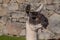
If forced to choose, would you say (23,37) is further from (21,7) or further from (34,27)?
(34,27)

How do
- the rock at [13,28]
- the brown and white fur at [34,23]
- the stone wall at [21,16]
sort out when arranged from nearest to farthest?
the brown and white fur at [34,23] < the stone wall at [21,16] < the rock at [13,28]

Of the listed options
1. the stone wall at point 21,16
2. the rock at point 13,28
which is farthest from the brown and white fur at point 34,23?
the rock at point 13,28

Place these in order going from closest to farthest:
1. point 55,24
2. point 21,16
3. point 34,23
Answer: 1. point 34,23
2. point 55,24
3. point 21,16

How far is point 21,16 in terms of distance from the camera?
629 cm

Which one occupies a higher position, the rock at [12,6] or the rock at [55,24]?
the rock at [12,6]

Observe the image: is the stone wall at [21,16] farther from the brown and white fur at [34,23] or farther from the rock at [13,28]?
the brown and white fur at [34,23]

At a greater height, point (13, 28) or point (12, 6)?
point (12, 6)

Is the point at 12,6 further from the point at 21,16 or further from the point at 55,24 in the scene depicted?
the point at 55,24

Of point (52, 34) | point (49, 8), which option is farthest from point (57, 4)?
point (52, 34)

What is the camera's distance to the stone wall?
614 cm

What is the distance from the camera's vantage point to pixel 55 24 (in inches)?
242

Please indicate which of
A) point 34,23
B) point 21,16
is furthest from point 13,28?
point 34,23

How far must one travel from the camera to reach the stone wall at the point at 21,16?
6.14 meters

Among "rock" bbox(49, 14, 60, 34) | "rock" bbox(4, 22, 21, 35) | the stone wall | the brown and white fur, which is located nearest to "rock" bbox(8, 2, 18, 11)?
the stone wall
